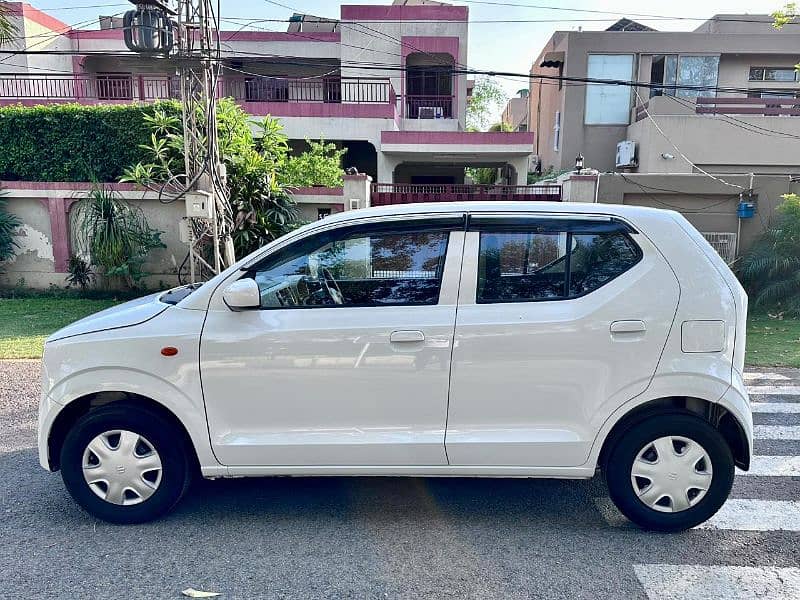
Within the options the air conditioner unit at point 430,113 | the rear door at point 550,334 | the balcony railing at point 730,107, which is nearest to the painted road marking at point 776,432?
the rear door at point 550,334

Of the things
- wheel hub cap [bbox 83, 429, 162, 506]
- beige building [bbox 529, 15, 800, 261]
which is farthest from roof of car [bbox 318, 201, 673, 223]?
beige building [bbox 529, 15, 800, 261]

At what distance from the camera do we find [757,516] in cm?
350

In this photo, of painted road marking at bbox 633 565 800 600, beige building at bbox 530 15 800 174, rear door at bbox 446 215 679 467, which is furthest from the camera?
beige building at bbox 530 15 800 174

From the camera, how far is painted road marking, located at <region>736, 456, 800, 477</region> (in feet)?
13.5

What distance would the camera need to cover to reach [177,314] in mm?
3273

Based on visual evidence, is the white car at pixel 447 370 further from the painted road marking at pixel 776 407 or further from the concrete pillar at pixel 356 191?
the concrete pillar at pixel 356 191

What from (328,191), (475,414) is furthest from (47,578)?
(328,191)

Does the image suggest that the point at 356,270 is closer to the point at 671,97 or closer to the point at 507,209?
the point at 507,209

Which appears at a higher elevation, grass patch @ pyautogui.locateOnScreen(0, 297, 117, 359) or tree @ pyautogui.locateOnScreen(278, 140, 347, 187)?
tree @ pyautogui.locateOnScreen(278, 140, 347, 187)

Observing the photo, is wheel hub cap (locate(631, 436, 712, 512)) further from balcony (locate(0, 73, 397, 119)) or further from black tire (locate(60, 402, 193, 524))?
balcony (locate(0, 73, 397, 119))

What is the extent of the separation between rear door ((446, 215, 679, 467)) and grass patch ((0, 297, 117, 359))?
20.7ft

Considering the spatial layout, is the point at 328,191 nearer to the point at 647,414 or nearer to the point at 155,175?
the point at 155,175

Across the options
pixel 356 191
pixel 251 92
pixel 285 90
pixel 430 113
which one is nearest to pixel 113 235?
pixel 356 191

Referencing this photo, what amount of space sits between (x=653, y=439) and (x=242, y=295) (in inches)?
93.7
